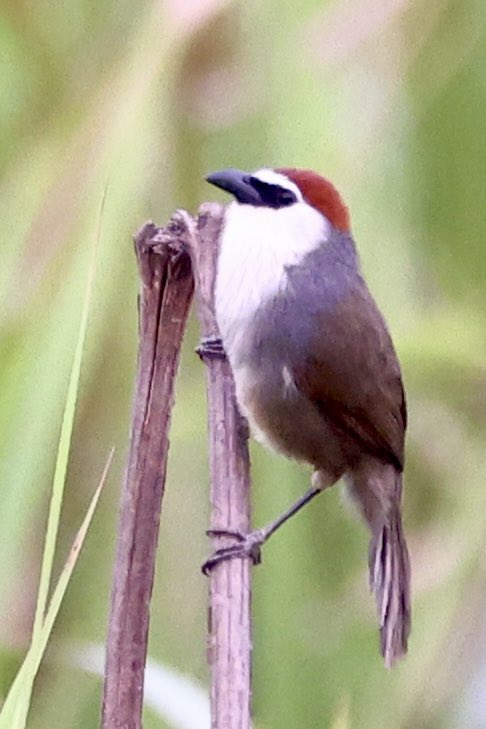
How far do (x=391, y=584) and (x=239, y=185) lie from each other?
29 cm

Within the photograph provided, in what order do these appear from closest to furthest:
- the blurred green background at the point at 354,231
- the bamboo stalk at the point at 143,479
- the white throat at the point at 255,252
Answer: the bamboo stalk at the point at 143,479
the white throat at the point at 255,252
the blurred green background at the point at 354,231

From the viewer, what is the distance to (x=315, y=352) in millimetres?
884

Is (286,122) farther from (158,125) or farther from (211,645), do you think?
(211,645)

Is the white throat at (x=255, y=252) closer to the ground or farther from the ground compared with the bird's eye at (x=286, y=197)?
closer to the ground

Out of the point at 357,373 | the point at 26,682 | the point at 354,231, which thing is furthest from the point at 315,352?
the point at 26,682

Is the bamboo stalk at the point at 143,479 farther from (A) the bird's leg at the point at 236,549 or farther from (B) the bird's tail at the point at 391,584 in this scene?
(B) the bird's tail at the point at 391,584

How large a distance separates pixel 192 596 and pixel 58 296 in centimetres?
31

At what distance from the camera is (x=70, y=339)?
0.87 metres

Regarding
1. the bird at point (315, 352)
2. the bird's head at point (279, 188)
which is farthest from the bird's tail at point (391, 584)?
the bird's head at point (279, 188)

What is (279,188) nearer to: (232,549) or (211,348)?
(211,348)

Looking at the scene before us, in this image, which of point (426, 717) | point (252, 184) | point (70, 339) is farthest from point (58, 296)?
point (426, 717)

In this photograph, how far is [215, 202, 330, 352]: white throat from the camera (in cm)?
83

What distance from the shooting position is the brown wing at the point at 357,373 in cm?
88

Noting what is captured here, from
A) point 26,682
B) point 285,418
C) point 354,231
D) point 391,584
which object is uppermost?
point 354,231
